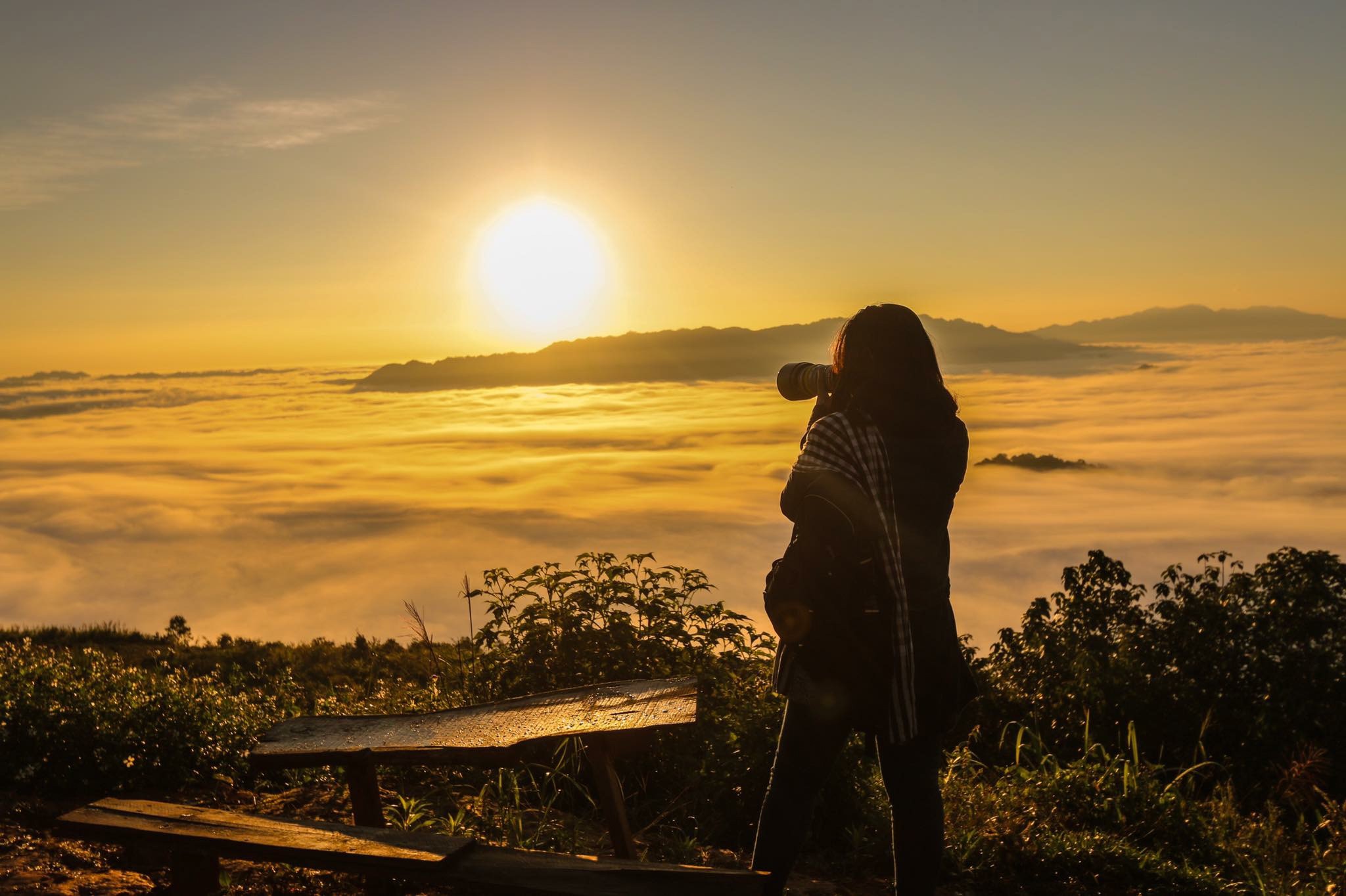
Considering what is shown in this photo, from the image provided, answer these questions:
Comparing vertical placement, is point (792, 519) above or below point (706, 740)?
above

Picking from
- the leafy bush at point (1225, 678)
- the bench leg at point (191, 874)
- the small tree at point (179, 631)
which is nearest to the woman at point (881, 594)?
the bench leg at point (191, 874)

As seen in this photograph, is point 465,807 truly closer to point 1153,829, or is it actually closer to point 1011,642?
point 1153,829

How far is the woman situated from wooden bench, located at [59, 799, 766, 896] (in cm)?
47

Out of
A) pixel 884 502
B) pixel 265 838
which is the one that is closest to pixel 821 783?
pixel 884 502

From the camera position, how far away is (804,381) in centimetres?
360

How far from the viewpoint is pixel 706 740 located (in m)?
5.79

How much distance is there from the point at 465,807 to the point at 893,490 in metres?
3.12

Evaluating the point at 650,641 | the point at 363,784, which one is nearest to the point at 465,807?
the point at 363,784

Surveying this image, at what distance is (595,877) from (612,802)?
105 centimetres

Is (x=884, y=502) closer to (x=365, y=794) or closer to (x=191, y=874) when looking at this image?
(x=365, y=794)

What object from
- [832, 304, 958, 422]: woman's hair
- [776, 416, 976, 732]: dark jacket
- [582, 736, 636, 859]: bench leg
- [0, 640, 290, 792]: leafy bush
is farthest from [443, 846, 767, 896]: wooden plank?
[0, 640, 290, 792]: leafy bush

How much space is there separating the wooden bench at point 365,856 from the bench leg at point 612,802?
715 millimetres

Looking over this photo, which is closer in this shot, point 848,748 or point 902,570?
point 902,570

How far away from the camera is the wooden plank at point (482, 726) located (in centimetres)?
403
